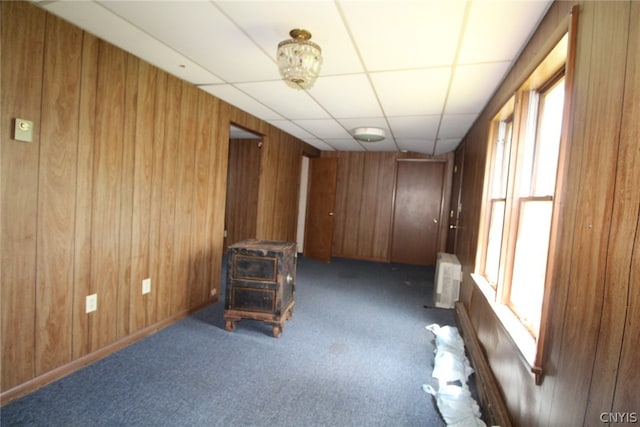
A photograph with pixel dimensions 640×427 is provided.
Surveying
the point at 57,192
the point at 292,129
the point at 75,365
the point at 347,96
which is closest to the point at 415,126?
the point at 347,96

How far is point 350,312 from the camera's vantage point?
3270 mm

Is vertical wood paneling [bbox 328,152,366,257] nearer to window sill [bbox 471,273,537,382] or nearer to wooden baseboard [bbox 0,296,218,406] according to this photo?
wooden baseboard [bbox 0,296,218,406]

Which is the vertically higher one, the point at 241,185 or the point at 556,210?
the point at 241,185

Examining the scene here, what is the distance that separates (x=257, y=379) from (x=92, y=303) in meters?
1.26

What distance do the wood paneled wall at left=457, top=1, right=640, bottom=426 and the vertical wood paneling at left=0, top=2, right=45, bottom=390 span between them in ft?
8.31

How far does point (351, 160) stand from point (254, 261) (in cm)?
396

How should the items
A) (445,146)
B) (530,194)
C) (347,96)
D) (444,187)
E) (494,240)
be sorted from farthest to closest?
(444,187)
(445,146)
(347,96)
(494,240)
(530,194)

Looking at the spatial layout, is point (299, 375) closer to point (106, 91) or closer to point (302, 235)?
point (106, 91)

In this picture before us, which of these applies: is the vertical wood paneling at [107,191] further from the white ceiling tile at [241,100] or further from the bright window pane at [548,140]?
the bright window pane at [548,140]

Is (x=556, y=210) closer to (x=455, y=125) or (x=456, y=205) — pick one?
(x=455, y=125)

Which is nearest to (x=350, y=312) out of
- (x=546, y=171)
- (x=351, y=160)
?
(x=546, y=171)

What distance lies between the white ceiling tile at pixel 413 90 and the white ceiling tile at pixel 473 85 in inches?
3.2

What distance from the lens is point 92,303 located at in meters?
2.06

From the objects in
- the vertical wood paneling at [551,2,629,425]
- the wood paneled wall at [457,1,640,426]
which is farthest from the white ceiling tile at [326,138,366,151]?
the vertical wood paneling at [551,2,629,425]
